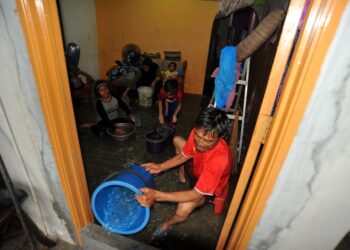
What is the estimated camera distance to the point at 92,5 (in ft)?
17.3

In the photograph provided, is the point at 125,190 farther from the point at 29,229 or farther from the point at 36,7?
the point at 36,7

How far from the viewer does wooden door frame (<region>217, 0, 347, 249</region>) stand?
2.38ft

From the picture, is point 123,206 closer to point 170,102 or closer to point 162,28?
point 170,102

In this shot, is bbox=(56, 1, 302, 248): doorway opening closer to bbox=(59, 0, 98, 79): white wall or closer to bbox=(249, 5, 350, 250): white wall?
bbox=(249, 5, 350, 250): white wall

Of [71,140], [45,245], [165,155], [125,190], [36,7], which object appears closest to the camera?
[36,7]

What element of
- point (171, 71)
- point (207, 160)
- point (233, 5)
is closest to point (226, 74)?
point (207, 160)

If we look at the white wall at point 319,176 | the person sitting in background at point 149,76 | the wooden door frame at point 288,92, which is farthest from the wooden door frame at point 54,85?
the person sitting in background at point 149,76

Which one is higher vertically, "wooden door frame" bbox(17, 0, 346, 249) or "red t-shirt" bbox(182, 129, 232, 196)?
"wooden door frame" bbox(17, 0, 346, 249)

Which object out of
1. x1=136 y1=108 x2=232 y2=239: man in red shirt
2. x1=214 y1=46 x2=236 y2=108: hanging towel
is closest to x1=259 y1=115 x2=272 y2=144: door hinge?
x1=136 y1=108 x2=232 y2=239: man in red shirt

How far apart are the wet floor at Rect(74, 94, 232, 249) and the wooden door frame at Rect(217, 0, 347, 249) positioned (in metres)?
0.93

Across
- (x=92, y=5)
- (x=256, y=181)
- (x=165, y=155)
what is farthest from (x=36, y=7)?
(x=92, y=5)

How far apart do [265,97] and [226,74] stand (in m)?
1.48

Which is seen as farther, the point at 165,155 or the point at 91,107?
the point at 91,107

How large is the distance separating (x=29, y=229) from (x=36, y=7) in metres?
1.64
